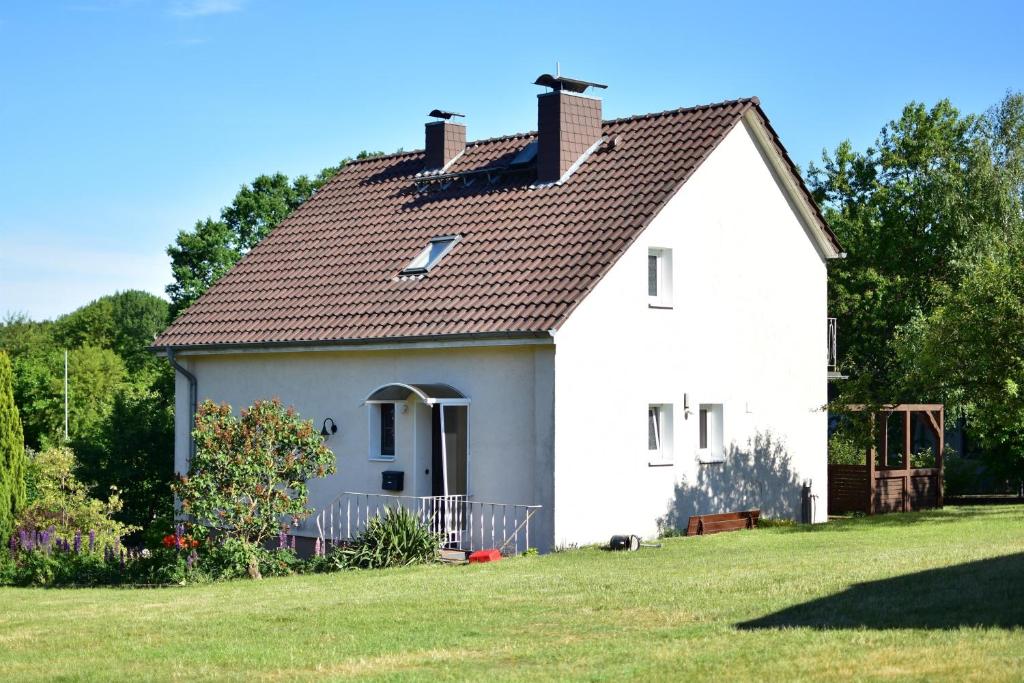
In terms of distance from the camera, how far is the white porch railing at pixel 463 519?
2172 centimetres

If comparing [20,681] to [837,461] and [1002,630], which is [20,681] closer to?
[1002,630]

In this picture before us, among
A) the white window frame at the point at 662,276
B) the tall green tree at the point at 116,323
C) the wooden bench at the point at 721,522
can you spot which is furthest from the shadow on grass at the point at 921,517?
the tall green tree at the point at 116,323

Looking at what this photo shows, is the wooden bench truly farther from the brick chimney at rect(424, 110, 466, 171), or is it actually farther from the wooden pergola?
the brick chimney at rect(424, 110, 466, 171)

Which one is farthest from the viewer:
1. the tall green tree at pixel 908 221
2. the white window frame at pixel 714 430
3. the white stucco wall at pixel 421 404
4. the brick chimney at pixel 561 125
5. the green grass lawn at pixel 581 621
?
the tall green tree at pixel 908 221

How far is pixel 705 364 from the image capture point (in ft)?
79.5

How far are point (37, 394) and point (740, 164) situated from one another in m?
28.9

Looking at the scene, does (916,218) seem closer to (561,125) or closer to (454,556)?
(561,125)

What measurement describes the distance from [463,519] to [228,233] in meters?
18.7

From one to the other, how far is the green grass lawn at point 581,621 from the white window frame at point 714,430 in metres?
4.97

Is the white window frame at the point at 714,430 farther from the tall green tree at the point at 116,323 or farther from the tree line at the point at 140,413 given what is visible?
the tall green tree at the point at 116,323

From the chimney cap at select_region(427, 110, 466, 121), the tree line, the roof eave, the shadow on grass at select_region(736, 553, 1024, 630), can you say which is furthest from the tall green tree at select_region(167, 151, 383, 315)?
the shadow on grass at select_region(736, 553, 1024, 630)

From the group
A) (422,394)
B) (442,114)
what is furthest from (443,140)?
(422,394)

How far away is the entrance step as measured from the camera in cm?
2106

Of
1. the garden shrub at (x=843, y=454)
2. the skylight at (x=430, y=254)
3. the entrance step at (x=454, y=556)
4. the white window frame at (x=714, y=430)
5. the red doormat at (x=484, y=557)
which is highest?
the skylight at (x=430, y=254)
